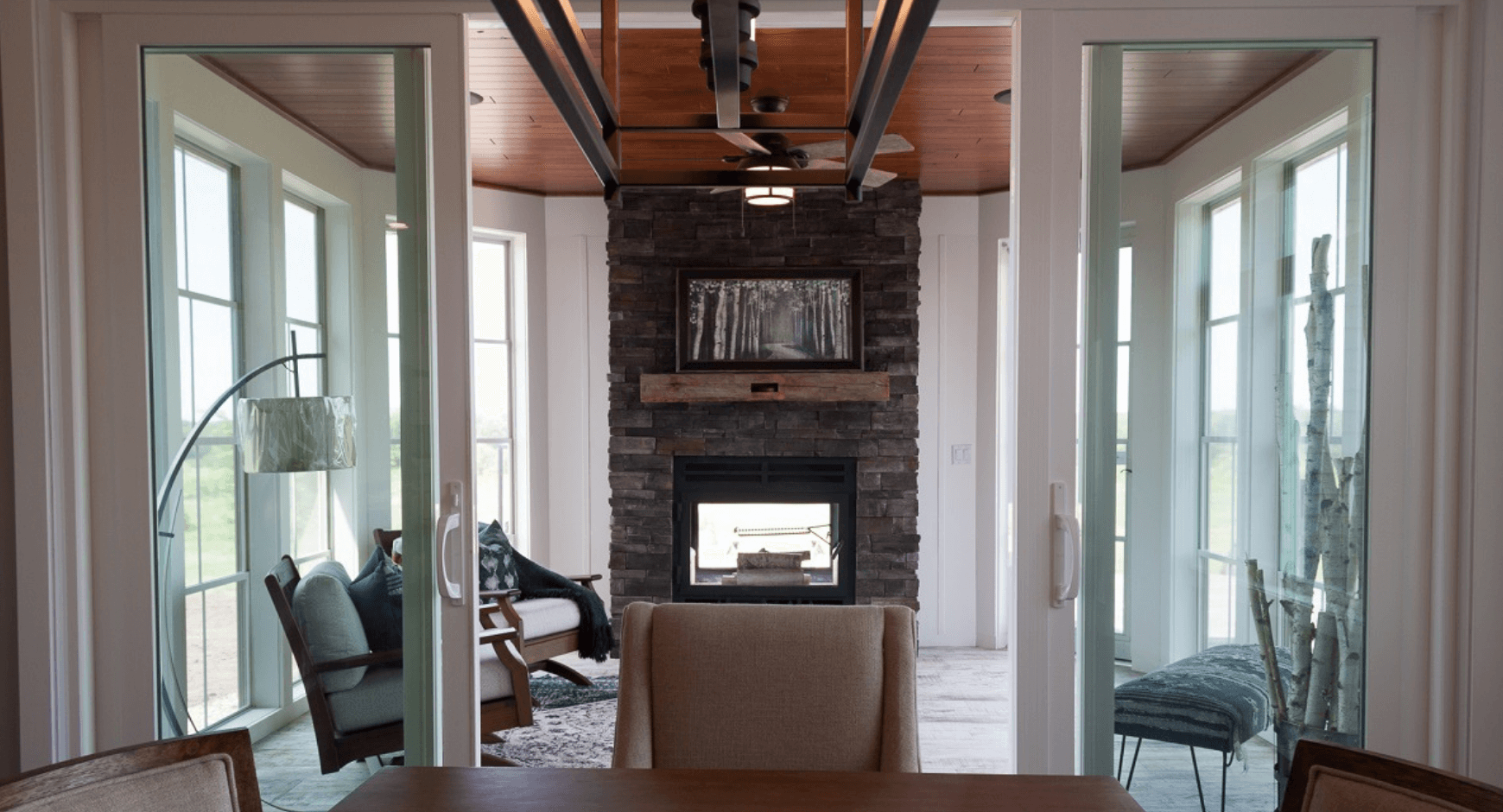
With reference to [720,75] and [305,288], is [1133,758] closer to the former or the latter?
[720,75]

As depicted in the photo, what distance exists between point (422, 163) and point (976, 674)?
359 centimetres

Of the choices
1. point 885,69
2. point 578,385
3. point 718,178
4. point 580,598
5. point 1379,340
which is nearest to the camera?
point 885,69

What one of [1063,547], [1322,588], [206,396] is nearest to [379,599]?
[206,396]

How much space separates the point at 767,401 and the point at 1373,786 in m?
3.88

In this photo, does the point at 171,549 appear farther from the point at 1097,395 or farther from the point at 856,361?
the point at 856,361

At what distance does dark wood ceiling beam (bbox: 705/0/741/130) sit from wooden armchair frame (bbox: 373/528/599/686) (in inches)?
109

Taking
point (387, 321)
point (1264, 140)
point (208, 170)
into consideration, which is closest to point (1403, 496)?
point (1264, 140)

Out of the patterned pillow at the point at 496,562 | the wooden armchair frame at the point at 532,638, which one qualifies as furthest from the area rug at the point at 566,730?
the patterned pillow at the point at 496,562

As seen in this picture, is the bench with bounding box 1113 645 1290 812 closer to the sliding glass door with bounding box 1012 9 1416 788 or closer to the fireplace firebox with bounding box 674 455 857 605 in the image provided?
the sliding glass door with bounding box 1012 9 1416 788

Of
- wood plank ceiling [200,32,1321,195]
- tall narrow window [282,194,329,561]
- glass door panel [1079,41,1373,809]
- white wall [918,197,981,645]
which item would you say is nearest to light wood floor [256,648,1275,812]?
glass door panel [1079,41,1373,809]

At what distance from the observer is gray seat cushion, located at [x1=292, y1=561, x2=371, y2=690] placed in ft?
6.83

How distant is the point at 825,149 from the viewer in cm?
328

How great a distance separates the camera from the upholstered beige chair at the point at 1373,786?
A: 3.10 feet

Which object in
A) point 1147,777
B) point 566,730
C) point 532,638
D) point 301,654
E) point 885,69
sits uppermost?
point 885,69
